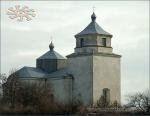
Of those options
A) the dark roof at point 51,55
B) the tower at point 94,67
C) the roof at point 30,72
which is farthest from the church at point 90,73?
the dark roof at point 51,55

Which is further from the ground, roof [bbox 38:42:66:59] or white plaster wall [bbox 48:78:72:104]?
roof [bbox 38:42:66:59]

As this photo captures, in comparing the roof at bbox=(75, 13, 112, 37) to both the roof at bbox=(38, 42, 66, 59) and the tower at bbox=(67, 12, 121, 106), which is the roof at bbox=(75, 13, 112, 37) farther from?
the roof at bbox=(38, 42, 66, 59)

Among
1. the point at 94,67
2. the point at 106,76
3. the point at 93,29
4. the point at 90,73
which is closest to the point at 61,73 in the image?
the point at 90,73

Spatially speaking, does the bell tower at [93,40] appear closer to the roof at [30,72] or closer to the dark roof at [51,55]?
the roof at [30,72]

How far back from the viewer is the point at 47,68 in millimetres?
64188

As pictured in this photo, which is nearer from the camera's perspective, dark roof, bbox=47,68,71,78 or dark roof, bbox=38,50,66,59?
dark roof, bbox=47,68,71,78

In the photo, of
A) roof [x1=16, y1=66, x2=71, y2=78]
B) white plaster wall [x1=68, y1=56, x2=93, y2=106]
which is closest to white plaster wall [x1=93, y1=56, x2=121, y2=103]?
white plaster wall [x1=68, y1=56, x2=93, y2=106]

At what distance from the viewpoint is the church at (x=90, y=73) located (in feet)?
188

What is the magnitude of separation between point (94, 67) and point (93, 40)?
256cm

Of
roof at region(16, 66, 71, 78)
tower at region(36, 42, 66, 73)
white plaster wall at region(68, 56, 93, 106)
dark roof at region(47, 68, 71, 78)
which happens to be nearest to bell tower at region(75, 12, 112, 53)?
white plaster wall at region(68, 56, 93, 106)

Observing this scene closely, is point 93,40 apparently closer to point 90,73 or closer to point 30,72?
point 90,73

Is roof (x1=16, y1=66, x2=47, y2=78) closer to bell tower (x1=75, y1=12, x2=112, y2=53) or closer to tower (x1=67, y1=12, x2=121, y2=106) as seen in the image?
tower (x1=67, y1=12, x2=121, y2=106)

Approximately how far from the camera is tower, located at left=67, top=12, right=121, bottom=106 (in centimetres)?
5719

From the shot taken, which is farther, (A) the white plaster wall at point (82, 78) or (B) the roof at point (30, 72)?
(B) the roof at point (30, 72)
